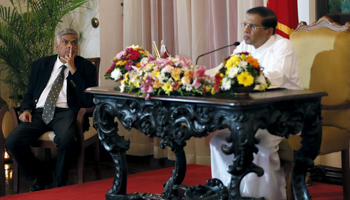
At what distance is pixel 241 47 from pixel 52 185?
212 cm

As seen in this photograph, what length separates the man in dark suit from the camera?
4.10m

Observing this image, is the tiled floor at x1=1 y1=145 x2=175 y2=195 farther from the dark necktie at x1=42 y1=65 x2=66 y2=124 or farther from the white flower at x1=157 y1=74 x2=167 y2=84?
the white flower at x1=157 y1=74 x2=167 y2=84

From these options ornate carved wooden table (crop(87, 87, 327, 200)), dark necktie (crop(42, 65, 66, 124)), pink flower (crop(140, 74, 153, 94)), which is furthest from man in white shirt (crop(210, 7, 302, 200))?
dark necktie (crop(42, 65, 66, 124))

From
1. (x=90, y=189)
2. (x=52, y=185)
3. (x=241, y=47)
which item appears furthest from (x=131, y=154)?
(x=241, y=47)

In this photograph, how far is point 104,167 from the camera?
516 centimetres

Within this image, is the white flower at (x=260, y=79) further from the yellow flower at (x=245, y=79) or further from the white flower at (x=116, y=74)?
the white flower at (x=116, y=74)

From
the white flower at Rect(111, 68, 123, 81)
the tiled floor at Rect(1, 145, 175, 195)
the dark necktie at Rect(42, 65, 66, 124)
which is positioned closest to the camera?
the white flower at Rect(111, 68, 123, 81)

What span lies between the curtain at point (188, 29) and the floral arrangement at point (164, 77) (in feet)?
5.09

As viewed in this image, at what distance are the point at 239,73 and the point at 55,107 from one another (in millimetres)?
2327

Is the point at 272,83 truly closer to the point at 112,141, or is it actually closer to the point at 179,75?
the point at 179,75

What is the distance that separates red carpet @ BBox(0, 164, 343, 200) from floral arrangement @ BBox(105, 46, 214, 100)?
3.64 ft

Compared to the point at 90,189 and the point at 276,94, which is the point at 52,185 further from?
the point at 276,94

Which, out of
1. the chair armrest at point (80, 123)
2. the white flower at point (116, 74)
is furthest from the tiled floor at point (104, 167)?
the white flower at point (116, 74)

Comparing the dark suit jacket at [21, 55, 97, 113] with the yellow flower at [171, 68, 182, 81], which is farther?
the dark suit jacket at [21, 55, 97, 113]
